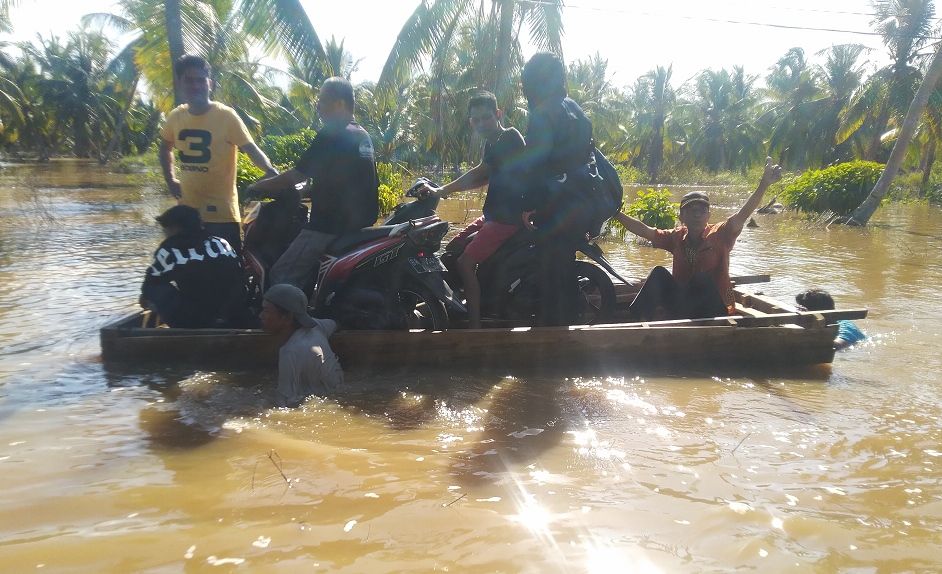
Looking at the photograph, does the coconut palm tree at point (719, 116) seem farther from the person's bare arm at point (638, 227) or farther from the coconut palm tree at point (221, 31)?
the person's bare arm at point (638, 227)

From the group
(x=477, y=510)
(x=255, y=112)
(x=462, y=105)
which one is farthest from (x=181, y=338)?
(x=255, y=112)

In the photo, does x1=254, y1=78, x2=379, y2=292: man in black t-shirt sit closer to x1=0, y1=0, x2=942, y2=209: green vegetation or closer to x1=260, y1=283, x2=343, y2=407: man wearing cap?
x1=260, y1=283, x2=343, y2=407: man wearing cap

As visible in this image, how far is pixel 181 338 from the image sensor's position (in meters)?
4.12

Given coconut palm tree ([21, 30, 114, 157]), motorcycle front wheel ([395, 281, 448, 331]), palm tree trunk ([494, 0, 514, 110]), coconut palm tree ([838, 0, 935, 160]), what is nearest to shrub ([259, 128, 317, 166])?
palm tree trunk ([494, 0, 514, 110])

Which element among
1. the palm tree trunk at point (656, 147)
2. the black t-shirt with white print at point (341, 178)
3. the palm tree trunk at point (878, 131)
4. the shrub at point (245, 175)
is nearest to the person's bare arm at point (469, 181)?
the black t-shirt with white print at point (341, 178)

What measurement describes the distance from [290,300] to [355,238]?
0.79 metres

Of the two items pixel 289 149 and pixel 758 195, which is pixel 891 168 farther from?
pixel 289 149

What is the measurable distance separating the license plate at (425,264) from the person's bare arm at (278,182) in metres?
0.90

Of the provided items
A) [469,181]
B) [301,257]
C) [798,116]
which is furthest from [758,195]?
[798,116]

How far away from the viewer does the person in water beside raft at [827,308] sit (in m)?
5.21

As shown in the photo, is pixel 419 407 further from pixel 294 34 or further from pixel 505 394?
pixel 294 34

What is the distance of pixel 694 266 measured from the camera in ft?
16.2

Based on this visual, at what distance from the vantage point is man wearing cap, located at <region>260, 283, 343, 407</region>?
3.84 metres

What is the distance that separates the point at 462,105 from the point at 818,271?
18.3 metres
